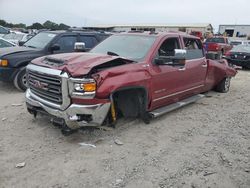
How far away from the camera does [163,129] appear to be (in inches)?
212

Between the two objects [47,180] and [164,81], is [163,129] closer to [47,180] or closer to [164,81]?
[164,81]

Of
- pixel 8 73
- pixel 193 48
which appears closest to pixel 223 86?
pixel 193 48

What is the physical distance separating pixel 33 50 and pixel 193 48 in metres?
4.36

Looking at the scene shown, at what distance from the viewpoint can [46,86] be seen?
464cm

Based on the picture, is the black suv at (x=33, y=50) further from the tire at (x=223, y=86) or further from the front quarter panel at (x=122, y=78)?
the tire at (x=223, y=86)

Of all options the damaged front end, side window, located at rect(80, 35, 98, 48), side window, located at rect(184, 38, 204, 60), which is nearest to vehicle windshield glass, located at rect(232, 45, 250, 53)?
side window, located at rect(80, 35, 98, 48)

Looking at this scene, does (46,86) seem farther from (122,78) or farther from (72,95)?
(122,78)

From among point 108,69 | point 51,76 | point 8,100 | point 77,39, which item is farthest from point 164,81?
point 77,39

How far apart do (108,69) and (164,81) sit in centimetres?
145

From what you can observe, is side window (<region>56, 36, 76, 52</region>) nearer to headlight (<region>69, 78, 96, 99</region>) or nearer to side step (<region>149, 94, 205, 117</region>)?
side step (<region>149, 94, 205, 117</region>)

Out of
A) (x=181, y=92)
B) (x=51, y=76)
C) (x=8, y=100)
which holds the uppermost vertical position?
(x=51, y=76)

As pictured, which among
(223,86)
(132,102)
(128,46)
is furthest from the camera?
(223,86)

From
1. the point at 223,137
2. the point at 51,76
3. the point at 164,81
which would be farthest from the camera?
the point at 164,81

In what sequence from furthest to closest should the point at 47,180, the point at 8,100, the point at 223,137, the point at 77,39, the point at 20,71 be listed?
the point at 77,39
the point at 20,71
the point at 8,100
the point at 223,137
the point at 47,180
